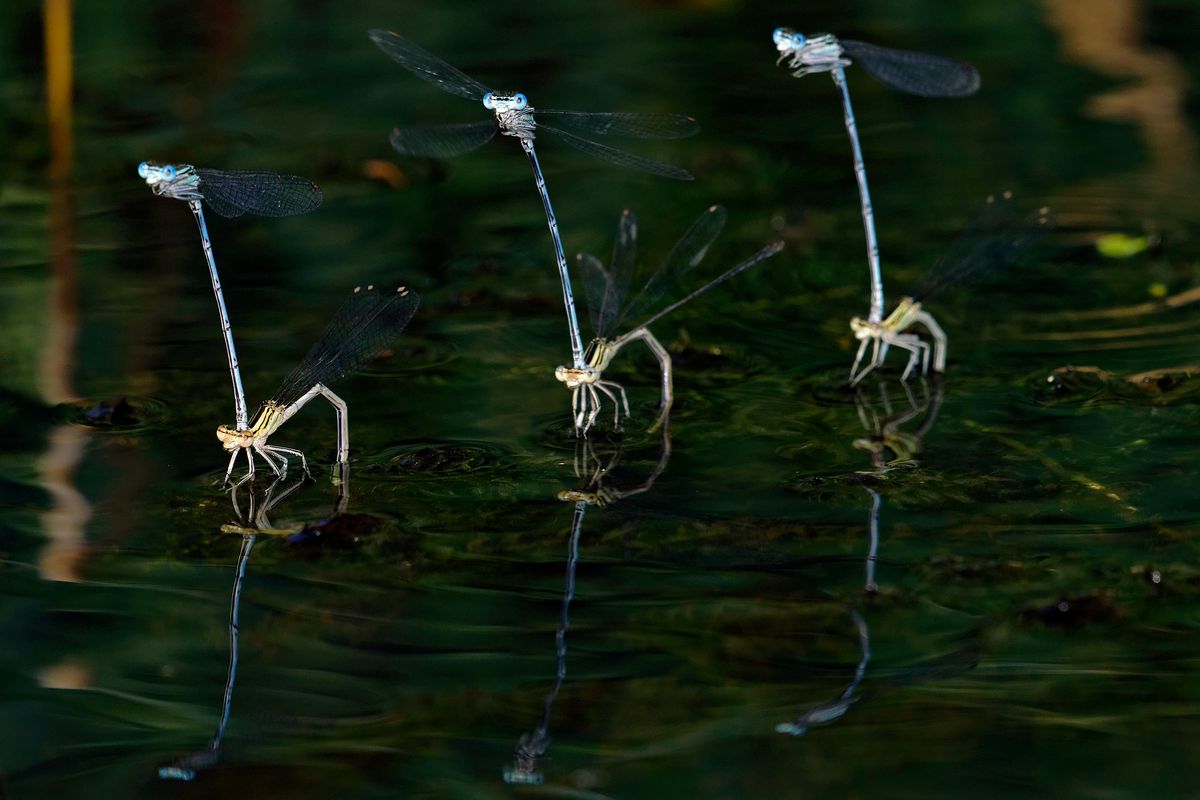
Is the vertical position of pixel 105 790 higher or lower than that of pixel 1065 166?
lower

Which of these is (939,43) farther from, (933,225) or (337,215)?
(337,215)

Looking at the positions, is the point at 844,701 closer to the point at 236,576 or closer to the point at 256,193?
the point at 236,576

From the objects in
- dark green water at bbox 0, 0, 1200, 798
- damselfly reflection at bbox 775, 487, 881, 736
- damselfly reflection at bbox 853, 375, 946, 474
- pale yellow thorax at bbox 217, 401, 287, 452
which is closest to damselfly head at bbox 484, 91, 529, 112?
dark green water at bbox 0, 0, 1200, 798

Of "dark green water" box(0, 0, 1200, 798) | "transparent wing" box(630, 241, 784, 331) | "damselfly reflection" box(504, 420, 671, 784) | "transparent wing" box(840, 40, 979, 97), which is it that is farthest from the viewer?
"transparent wing" box(840, 40, 979, 97)

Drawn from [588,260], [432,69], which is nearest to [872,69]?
[588,260]

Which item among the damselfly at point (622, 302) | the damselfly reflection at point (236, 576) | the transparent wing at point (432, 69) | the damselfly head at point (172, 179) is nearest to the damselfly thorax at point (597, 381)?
the damselfly at point (622, 302)

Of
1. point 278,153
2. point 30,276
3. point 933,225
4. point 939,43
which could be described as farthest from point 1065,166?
point 30,276

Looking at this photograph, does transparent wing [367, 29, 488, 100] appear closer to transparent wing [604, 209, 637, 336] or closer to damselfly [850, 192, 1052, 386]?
transparent wing [604, 209, 637, 336]
